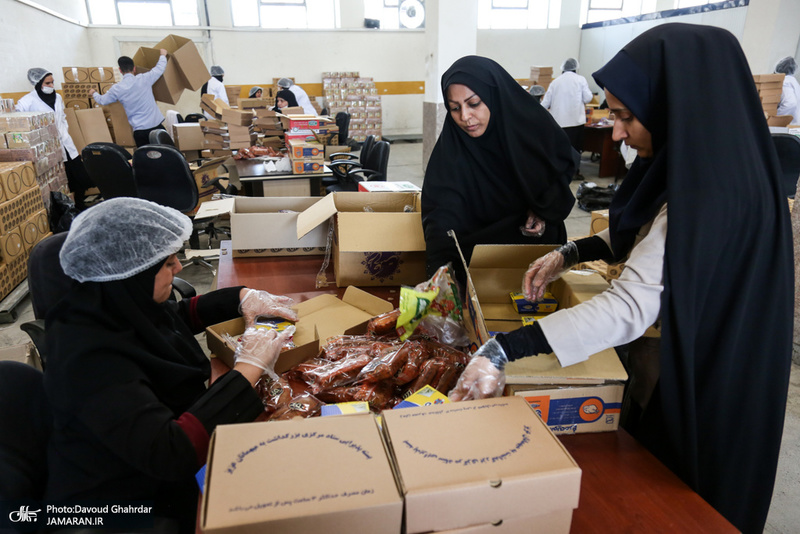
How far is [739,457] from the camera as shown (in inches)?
44.4

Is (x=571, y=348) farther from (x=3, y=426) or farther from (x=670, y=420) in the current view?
(x=3, y=426)

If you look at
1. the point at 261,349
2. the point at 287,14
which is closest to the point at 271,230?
the point at 261,349

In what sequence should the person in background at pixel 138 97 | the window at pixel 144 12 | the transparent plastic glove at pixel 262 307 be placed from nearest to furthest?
the transparent plastic glove at pixel 262 307 < the person in background at pixel 138 97 < the window at pixel 144 12

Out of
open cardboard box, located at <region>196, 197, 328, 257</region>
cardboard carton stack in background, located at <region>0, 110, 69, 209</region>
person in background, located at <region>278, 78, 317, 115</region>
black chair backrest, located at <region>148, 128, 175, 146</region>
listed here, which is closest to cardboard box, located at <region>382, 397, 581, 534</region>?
open cardboard box, located at <region>196, 197, 328, 257</region>

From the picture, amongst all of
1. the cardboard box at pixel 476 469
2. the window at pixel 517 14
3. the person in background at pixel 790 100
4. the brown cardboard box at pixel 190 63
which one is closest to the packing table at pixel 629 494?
the cardboard box at pixel 476 469

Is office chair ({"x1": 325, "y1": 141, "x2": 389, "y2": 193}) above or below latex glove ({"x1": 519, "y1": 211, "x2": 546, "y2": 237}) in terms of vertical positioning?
below

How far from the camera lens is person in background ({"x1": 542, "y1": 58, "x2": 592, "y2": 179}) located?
7270 millimetres

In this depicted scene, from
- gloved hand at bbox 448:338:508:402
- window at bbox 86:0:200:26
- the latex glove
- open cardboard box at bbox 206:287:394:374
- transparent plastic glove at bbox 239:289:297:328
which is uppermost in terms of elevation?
window at bbox 86:0:200:26

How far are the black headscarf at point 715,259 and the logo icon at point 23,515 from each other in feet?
4.34

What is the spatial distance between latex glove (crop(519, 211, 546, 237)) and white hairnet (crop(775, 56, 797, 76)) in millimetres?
6020

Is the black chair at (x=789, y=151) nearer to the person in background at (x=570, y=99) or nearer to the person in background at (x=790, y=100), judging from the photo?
the person in background at (x=790, y=100)

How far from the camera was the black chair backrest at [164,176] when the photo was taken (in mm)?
3773

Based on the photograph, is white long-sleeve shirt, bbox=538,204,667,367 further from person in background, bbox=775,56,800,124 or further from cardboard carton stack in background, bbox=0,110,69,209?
person in background, bbox=775,56,800,124

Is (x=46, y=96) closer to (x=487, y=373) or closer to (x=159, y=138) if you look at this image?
(x=159, y=138)
